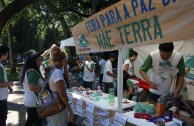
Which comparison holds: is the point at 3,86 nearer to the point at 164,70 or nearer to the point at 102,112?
the point at 102,112

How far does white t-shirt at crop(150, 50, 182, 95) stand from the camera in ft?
13.5

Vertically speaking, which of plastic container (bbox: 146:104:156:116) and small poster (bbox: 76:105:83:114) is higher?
plastic container (bbox: 146:104:156:116)

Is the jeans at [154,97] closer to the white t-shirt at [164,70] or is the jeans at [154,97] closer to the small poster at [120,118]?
the white t-shirt at [164,70]

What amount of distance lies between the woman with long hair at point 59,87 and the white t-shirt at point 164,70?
138 centimetres

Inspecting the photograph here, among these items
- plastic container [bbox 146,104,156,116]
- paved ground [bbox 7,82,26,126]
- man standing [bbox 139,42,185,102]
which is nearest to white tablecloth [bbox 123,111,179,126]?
plastic container [bbox 146,104,156,116]

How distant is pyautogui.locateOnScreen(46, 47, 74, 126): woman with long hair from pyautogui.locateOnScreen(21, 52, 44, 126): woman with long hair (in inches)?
24.9

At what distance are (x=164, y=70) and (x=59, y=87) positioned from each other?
156 centimetres

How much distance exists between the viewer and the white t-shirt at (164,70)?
4121 mm

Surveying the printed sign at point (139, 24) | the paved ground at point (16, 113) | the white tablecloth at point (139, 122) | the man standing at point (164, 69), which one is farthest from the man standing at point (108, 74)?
the white tablecloth at point (139, 122)

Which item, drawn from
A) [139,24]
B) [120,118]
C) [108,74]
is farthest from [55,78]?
[108,74]

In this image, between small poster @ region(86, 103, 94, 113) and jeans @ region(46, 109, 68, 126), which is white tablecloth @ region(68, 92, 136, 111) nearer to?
small poster @ region(86, 103, 94, 113)

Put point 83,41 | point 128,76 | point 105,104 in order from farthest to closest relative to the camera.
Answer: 1. point 128,76
2. point 83,41
3. point 105,104

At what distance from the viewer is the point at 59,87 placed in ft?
12.3

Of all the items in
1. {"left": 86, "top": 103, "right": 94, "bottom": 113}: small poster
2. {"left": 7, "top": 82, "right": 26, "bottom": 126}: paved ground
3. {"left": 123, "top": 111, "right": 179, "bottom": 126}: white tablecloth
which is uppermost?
{"left": 123, "top": 111, "right": 179, "bottom": 126}: white tablecloth
